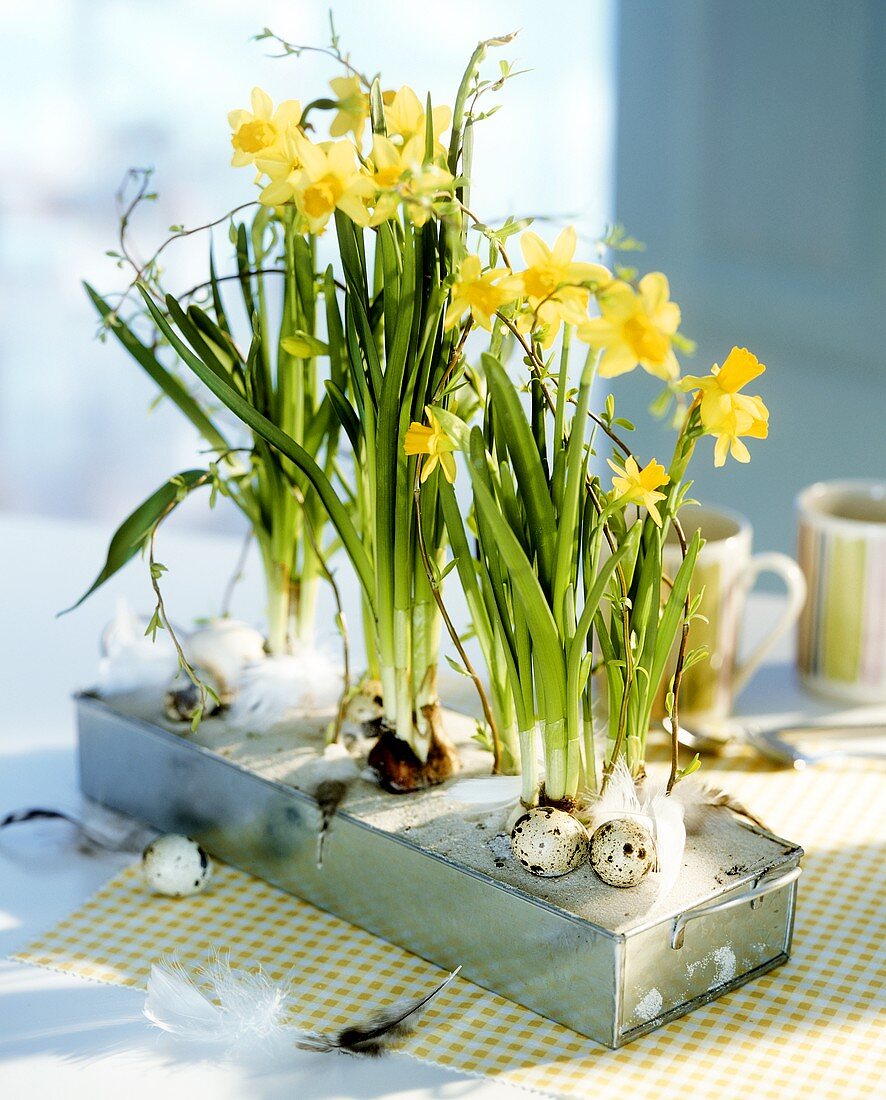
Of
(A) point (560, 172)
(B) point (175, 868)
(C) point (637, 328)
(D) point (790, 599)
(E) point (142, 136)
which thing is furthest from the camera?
(E) point (142, 136)

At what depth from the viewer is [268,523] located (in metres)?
0.84

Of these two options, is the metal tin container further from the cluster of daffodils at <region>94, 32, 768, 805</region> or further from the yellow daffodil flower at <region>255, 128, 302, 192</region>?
the yellow daffodil flower at <region>255, 128, 302, 192</region>

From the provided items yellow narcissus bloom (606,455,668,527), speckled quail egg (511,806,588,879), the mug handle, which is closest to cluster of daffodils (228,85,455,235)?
yellow narcissus bloom (606,455,668,527)

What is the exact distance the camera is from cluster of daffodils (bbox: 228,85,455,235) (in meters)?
0.58

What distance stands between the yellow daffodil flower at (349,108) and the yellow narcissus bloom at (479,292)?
9 centimetres

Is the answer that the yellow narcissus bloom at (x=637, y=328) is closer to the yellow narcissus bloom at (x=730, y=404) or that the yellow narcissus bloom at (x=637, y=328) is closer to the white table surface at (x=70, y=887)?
the yellow narcissus bloom at (x=730, y=404)

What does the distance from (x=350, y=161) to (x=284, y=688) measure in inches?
13.7

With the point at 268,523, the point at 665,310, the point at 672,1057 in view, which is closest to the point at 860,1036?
the point at 672,1057

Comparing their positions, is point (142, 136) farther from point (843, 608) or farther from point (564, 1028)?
point (564, 1028)

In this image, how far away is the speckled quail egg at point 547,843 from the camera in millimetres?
626

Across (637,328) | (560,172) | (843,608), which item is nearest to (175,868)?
(637,328)

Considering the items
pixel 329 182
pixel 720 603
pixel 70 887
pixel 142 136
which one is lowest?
pixel 70 887

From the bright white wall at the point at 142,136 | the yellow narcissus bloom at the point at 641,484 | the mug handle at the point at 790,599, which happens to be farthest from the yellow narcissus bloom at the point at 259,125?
the bright white wall at the point at 142,136

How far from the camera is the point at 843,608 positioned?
99 centimetres
